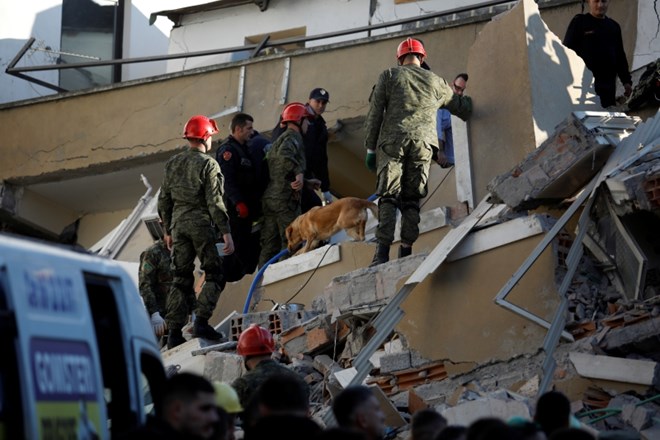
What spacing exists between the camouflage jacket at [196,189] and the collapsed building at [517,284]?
1095 millimetres

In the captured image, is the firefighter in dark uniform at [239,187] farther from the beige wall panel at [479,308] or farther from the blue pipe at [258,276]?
the beige wall panel at [479,308]

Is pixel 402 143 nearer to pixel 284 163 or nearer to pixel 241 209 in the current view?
pixel 284 163

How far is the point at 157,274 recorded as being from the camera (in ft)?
46.9

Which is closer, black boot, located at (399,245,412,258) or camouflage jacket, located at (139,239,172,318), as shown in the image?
black boot, located at (399,245,412,258)

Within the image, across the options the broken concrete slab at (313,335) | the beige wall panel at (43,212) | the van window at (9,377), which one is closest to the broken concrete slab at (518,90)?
the broken concrete slab at (313,335)

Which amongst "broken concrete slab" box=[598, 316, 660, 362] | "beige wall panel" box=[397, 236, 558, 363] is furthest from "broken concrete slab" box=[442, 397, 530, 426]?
"beige wall panel" box=[397, 236, 558, 363]

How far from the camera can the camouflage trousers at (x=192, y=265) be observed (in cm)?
1242

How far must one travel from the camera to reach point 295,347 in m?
12.2

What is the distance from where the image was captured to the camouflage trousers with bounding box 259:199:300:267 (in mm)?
14406

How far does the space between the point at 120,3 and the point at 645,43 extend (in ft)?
36.1

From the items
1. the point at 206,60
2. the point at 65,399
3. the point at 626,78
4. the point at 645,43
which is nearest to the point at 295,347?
the point at 626,78

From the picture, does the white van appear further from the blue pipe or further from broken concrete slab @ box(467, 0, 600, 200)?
the blue pipe

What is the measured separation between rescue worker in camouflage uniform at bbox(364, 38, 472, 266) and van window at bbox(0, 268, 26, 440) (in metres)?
6.89

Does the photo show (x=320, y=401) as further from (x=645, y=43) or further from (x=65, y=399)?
(x=645, y=43)
